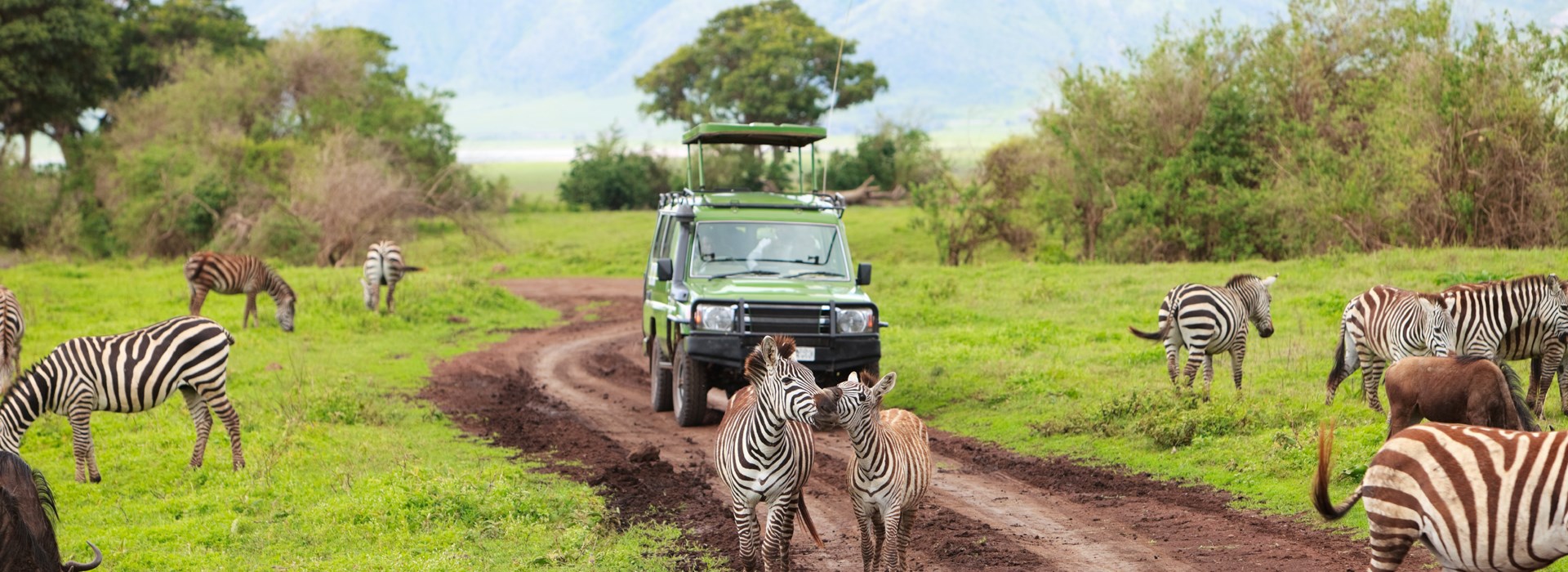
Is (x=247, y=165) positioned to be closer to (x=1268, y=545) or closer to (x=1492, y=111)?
(x=1492, y=111)

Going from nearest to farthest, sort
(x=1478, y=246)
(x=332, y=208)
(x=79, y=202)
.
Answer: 1. (x=1478, y=246)
2. (x=332, y=208)
3. (x=79, y=202)


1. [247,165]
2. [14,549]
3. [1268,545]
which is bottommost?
[1268,545]

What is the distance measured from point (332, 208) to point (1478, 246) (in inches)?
1085

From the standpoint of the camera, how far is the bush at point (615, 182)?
5262 cm

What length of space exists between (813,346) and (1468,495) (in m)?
7.84

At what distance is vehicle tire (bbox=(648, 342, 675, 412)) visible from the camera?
14469 millimetres

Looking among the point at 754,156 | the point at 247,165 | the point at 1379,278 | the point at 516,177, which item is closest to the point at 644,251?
the point at 247,165

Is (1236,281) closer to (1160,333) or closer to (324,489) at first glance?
(1160,333)

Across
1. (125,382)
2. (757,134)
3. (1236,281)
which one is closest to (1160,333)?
(1236,281)

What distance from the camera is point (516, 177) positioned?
444ft

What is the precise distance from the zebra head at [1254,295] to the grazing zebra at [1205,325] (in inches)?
0.9

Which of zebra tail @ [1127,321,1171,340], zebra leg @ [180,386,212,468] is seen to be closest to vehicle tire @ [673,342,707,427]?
zebra leg @ [180,386,212,468]

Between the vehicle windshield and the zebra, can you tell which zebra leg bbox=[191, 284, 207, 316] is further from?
the zebra

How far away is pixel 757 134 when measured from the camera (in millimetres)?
14867
